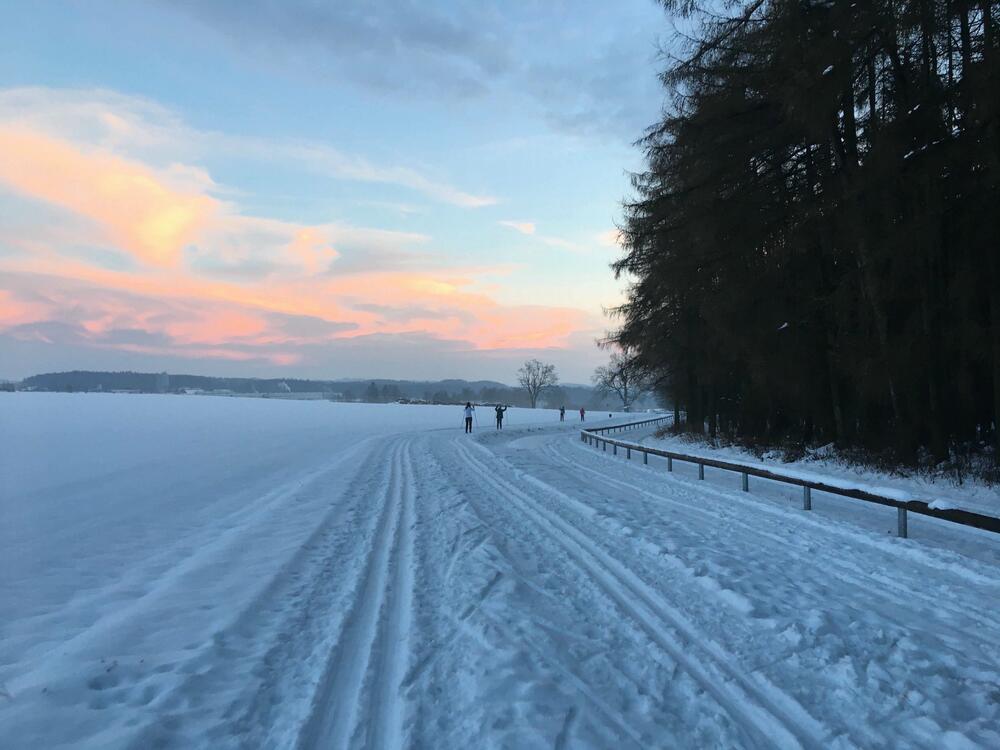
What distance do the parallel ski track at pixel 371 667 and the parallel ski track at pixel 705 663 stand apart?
201 cm

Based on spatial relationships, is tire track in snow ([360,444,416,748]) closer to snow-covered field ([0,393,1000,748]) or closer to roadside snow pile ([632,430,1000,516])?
snow-covered field ([0,393,1000,748])

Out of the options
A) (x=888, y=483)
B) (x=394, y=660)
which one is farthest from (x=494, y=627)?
(x=888, y=483)

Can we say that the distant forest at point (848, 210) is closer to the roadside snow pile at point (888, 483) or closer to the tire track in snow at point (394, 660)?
the roadside snow pile at point (888, 483)

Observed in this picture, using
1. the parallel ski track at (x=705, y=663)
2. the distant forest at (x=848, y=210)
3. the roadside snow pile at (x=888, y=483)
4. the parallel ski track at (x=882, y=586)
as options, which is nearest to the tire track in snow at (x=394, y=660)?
the parallel ski track at (x=705, y=663)

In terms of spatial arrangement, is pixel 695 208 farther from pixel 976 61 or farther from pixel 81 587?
pixel 81 587

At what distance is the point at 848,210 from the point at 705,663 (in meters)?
11.8

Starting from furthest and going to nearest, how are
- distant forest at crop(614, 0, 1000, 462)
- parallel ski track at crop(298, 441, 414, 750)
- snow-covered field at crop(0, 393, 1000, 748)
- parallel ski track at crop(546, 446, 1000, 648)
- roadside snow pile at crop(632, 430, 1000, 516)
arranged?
distant forest at crop(614, 0, 1000, 462), roadside snow pile at crop(632, 430, 1000, 516), parallel ski track at crop(546, 446, 1000, 648), snow-covered field at crop(0, 393, 1000, 748), parallel ski track at crop(298, 441, 414, 750)

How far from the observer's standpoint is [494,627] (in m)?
4.76

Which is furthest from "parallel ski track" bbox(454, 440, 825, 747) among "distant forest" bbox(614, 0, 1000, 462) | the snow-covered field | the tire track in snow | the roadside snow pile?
"distant forest" bbox(614, 0, 1000, 462)

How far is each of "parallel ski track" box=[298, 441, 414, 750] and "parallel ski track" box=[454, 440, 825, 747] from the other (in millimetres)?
2012

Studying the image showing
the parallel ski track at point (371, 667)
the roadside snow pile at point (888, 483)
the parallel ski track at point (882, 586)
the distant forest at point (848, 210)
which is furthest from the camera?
the distant forest at point (848, 210)

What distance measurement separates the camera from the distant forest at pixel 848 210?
10758 mm

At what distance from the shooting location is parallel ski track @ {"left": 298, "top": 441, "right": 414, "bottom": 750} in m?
3.27

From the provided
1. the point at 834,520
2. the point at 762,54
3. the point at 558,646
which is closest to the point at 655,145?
the point at 762,54
